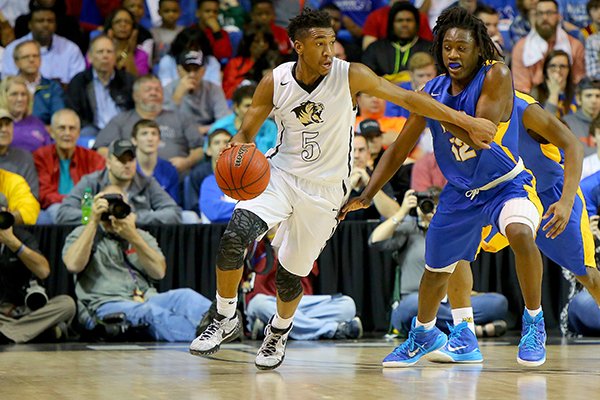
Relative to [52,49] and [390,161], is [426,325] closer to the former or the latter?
[390,161]

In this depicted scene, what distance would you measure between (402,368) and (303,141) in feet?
4.25

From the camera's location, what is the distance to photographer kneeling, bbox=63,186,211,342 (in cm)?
770

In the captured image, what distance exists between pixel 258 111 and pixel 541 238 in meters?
1.78

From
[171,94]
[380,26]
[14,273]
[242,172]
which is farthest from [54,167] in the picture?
[242,172]

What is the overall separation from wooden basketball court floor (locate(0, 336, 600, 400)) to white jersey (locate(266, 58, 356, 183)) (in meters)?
1.06

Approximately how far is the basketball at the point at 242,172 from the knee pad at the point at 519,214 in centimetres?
122

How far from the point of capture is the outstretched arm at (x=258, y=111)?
212 inches

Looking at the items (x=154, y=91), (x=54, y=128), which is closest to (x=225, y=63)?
(x=154, y=91)

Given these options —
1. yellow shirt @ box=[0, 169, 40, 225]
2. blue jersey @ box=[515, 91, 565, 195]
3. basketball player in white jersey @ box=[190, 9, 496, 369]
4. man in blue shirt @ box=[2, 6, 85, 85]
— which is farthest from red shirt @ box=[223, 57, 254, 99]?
basketball player in white jersey @ box=[190, 9, 496, 369]

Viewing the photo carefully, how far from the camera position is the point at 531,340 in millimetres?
5355

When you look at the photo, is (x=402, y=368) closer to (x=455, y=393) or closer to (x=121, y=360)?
(x=455, y=393)

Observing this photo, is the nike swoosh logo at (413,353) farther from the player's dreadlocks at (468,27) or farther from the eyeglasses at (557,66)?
the eyeglasses at (557,66)

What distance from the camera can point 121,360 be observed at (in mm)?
6000

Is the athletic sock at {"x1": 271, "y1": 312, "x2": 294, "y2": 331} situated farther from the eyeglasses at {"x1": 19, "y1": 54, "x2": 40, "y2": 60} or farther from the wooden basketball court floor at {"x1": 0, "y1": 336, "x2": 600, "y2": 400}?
the eyeglasses at {"x1": 19, "y1": 54, "x2": 40, "y2": 60}
